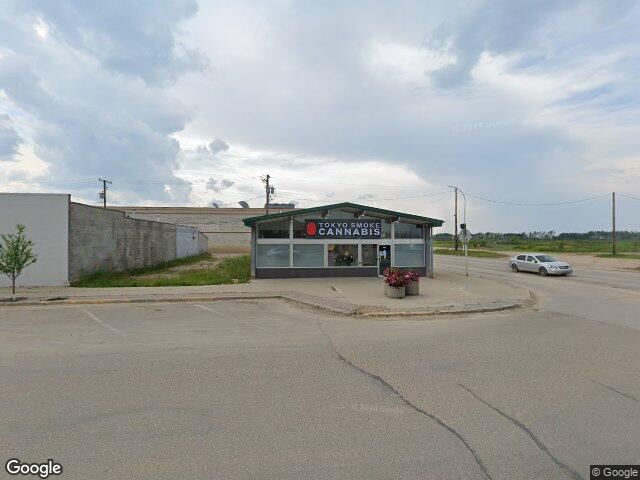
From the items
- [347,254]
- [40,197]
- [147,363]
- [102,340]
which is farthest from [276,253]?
[147,363]

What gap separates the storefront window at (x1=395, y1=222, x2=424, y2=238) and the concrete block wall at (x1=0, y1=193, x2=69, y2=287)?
53.7 ft

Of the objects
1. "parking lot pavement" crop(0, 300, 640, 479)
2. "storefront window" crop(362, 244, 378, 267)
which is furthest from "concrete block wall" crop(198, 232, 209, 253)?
"parking lot pavement" crop(0, 300, 640, 479)

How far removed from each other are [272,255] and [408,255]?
7.65 meters

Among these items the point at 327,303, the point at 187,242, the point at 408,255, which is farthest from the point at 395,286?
the point at 187,242

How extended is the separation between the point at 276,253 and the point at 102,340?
1287cm

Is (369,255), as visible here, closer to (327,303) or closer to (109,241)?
(327,303)

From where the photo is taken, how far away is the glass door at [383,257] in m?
21.8

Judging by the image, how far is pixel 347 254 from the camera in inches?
850

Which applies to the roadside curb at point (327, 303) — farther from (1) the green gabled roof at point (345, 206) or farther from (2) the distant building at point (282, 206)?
(2) the distant building at point (282, 206)

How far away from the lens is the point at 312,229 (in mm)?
21172

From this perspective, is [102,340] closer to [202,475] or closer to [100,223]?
[202,475]

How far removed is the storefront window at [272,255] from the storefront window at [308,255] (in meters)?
0.48

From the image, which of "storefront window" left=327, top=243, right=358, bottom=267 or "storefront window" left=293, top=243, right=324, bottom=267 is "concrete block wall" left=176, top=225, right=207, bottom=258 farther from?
"storefront window" left=327, top=243, right=358, bottom=267

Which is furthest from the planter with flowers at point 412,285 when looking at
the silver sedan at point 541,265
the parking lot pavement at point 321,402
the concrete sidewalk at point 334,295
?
the silver sedan at point 541,265
